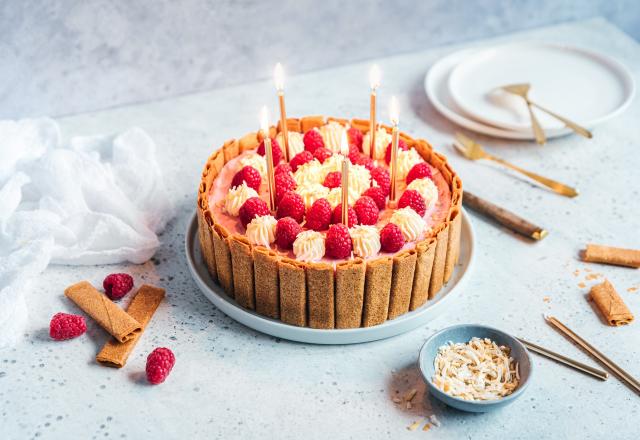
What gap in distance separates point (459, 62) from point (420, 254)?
1312 mm

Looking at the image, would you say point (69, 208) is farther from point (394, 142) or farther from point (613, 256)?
point (613, 256)

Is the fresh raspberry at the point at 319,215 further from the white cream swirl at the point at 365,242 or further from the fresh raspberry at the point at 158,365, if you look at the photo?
the fresh raspberry at the point at 158,365

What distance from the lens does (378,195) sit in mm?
1889

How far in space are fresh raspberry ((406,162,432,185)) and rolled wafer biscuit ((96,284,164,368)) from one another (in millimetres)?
703

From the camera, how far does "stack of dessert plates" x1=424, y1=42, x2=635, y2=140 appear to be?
8.23 ft

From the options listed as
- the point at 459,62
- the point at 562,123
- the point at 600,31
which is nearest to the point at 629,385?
the point at 562,123

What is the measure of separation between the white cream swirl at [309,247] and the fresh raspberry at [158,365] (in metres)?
0.37

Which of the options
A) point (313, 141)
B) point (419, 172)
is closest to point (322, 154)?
point (313, 141)

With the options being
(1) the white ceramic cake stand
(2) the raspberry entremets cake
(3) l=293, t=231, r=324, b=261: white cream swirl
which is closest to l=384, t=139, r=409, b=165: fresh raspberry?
(2) the raspberry entremets cake

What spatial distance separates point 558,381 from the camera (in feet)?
5.57

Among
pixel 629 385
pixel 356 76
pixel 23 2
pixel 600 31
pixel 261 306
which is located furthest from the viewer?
pixel 600 31

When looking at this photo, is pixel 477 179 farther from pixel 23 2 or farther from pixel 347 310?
pixel 23 2

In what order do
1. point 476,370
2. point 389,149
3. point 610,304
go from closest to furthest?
point 476,370
point 610,304
point 389,149

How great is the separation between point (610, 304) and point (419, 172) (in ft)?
1.87
